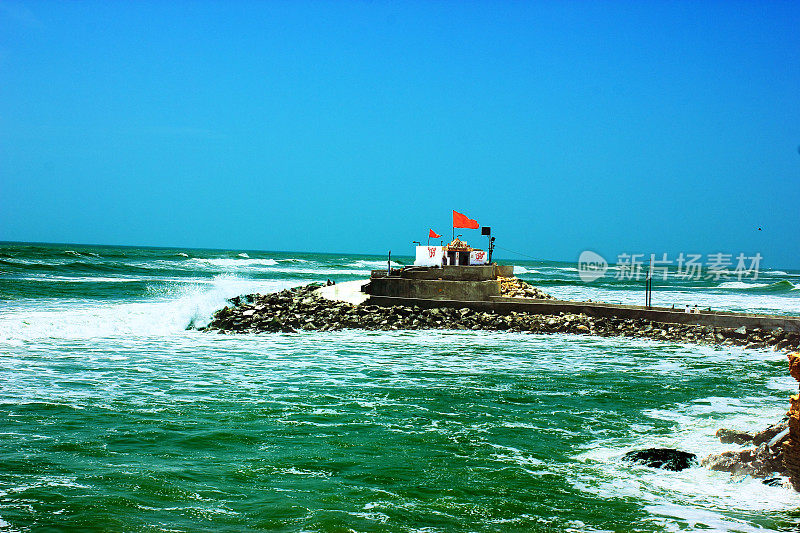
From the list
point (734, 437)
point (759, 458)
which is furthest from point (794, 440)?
point (734, 437)

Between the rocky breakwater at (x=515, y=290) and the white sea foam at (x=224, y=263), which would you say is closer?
the rocky breakwater at (x=515, y=290)

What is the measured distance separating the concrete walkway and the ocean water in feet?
23.5

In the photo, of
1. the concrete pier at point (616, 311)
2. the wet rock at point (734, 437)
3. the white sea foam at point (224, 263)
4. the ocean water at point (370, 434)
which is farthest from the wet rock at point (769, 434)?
the white sea foam at point (224, 263)

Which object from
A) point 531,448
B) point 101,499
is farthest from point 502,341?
point 101,499

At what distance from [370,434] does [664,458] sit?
3.61 metres

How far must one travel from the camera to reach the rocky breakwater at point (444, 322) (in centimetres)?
1995

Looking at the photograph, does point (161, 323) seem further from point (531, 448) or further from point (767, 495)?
point (767, 495)

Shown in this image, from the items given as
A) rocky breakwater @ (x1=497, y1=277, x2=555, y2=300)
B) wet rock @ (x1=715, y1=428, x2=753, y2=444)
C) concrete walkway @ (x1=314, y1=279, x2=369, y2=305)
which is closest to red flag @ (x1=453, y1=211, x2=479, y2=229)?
rocky breakwater @ (x1=497, y1=277, x2=555, y2=300)

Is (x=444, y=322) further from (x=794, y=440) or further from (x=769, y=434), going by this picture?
(x=794, y=440)

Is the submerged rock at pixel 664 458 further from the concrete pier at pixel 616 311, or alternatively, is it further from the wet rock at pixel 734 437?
the concrete pier at pixel 616 311

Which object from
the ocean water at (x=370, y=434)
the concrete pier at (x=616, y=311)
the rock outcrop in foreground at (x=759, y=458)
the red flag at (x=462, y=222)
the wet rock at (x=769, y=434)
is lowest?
the ocean water at (x=370, y=434)

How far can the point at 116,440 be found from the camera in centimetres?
814

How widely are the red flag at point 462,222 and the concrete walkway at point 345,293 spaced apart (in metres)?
5.00

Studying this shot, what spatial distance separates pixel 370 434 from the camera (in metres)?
8.67
